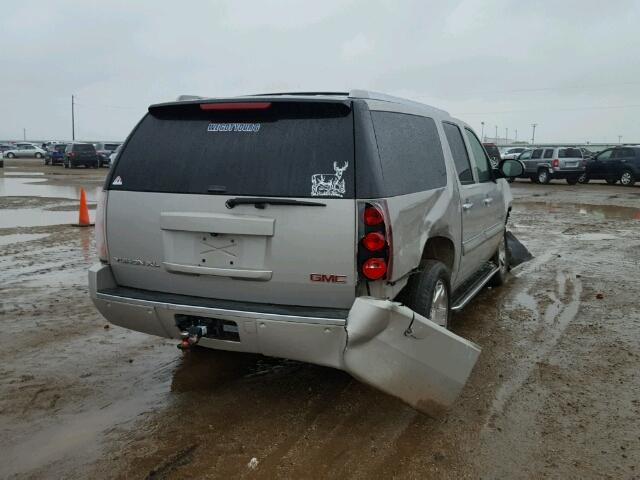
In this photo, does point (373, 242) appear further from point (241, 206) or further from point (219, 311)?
point (219, 311)

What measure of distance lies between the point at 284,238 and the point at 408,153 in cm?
117

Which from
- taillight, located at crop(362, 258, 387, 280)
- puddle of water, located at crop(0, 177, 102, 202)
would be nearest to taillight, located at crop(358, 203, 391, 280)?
taillight, located at crop(362, 258, 387, 280)

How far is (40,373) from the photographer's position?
4.38 meters

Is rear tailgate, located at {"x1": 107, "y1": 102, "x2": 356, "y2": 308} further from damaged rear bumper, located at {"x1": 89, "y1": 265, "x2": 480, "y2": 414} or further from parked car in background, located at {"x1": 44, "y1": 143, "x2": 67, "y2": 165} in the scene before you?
parked car in background, located at {"x1": 44, "y1": 143, "x2": 67, "y2": 165}

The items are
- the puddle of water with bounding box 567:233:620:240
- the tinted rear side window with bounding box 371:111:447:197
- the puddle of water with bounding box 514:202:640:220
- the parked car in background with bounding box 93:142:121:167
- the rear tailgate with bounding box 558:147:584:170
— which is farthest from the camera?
the parked car in background with bounding box 93:142:121:167

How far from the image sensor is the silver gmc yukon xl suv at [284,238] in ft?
10.6

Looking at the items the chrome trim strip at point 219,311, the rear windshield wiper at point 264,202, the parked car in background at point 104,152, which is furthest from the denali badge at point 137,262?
the parked car in background at point 104,152

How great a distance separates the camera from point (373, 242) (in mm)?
3242

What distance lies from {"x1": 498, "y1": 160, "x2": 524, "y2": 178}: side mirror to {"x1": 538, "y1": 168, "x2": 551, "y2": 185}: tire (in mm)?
24264

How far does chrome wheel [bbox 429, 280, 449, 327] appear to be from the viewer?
Result: 417 cm

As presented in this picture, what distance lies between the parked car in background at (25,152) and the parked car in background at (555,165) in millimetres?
51176

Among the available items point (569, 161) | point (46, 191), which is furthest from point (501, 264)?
point (569, 161)

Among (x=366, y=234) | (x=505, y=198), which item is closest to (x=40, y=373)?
(x=366, y=234)

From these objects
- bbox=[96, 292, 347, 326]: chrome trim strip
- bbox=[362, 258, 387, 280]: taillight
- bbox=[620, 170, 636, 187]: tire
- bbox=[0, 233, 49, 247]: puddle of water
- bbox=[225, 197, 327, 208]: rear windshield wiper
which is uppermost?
bbox=[620, 170, 636, 187]: tire
